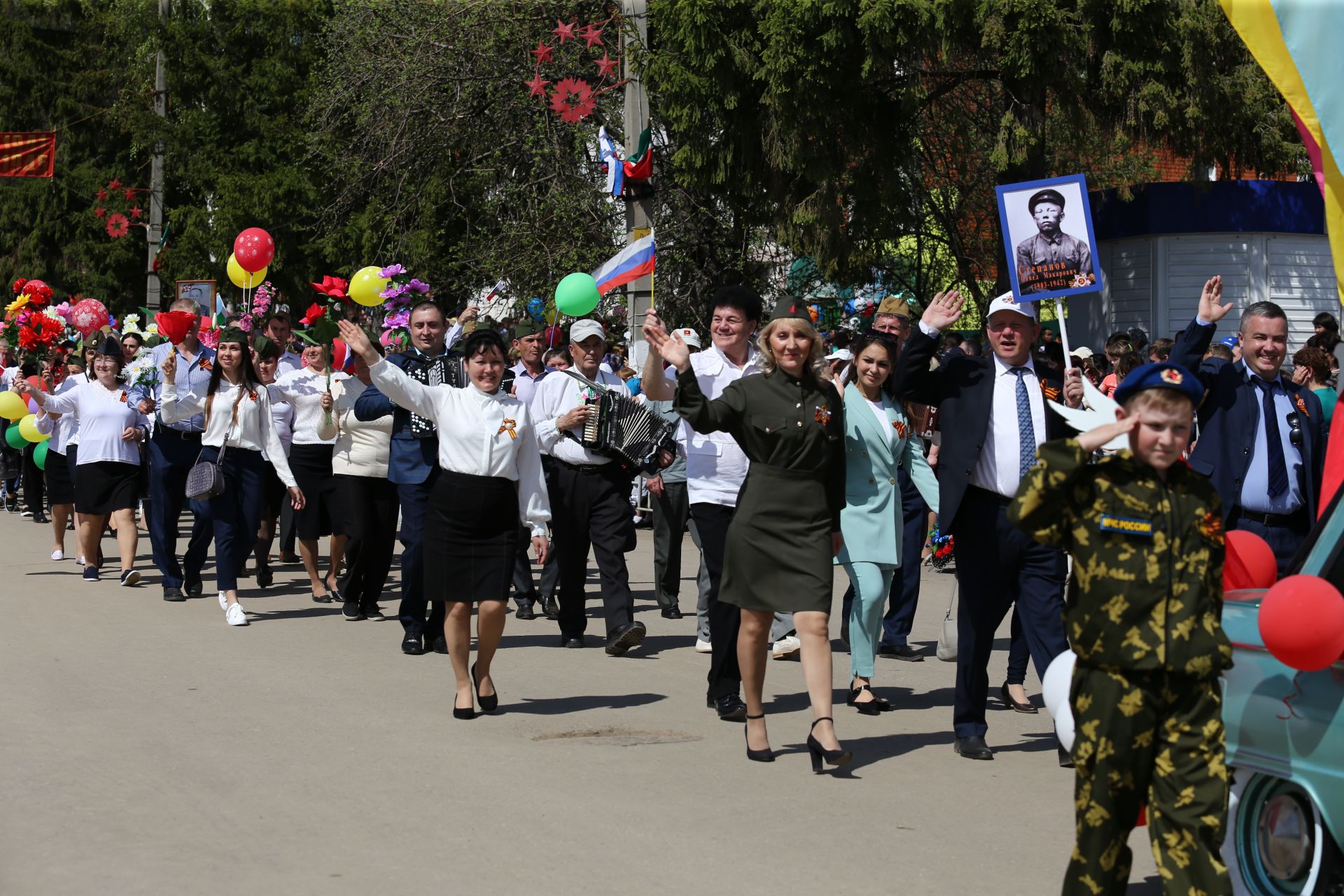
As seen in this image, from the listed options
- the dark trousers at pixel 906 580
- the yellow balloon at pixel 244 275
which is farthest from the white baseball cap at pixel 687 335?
the yellow balloon at pixel 244 275

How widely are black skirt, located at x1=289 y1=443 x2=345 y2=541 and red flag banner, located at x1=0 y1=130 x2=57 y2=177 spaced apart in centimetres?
2545

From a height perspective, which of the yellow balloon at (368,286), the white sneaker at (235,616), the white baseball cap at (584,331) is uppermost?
the yellow balloon at (368,286)

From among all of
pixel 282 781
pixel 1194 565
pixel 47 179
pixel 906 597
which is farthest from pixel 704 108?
pixel 47 179

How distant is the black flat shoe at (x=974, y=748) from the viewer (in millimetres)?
7578

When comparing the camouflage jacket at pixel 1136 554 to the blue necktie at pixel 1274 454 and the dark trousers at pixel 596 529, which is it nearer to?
the blue necktie at pixel 1274 454

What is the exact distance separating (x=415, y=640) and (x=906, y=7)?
10216mm

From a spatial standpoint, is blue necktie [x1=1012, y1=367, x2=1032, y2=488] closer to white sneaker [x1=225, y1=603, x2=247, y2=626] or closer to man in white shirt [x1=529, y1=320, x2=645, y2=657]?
man in white shirt [x1=529, y1=320, x2=645, y2=657]

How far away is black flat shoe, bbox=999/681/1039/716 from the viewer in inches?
345

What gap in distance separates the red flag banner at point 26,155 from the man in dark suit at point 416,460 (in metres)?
28.0

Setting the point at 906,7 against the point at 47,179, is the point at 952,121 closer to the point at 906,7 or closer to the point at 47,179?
the point at 906,7

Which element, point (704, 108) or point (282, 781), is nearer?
point (282, 781)

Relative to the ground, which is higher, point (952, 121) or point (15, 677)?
point (952, 121)

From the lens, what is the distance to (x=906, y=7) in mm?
17797

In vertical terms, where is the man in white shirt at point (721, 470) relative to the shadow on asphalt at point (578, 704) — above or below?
above
